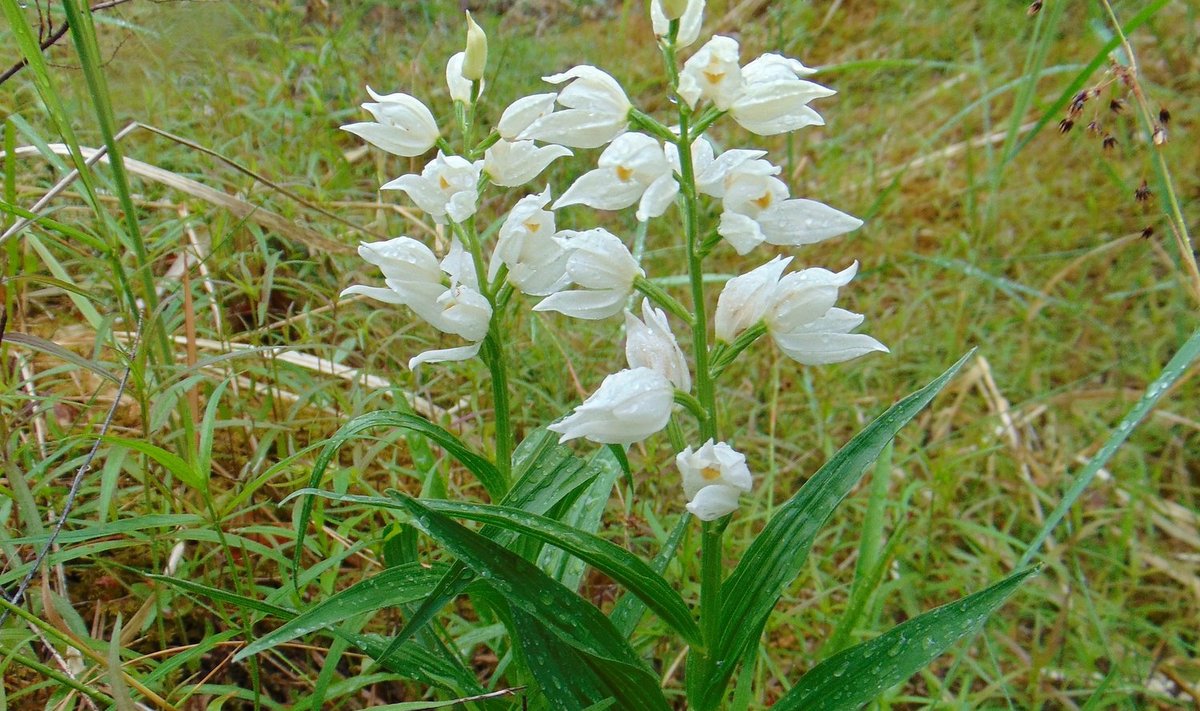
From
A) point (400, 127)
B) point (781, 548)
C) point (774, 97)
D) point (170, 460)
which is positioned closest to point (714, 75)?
point (774, 97)

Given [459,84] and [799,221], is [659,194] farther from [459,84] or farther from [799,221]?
[459,84]

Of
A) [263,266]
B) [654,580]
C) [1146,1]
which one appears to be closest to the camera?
[654,580]

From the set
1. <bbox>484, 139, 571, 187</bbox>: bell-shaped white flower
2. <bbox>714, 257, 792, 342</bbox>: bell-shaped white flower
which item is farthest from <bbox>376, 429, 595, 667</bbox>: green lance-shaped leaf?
<bbox>484, 139, 571, 187</bbox>: bell-shaped white flower

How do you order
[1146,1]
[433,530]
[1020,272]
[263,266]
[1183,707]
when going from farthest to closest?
[1146,1] → [1020,272] → [263,266] → [1183,707] → [433,530]

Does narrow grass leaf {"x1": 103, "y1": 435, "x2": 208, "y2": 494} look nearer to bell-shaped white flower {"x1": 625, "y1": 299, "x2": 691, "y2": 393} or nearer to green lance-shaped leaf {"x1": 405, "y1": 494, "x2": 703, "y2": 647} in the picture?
green lance-shaped leaf {"x1": 405, "y1": 494, "x2": 703, "y2": 647}

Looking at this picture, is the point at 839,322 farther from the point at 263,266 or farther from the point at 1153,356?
the point at 1153,356

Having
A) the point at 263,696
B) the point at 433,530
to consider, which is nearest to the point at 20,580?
the point at 263,696
